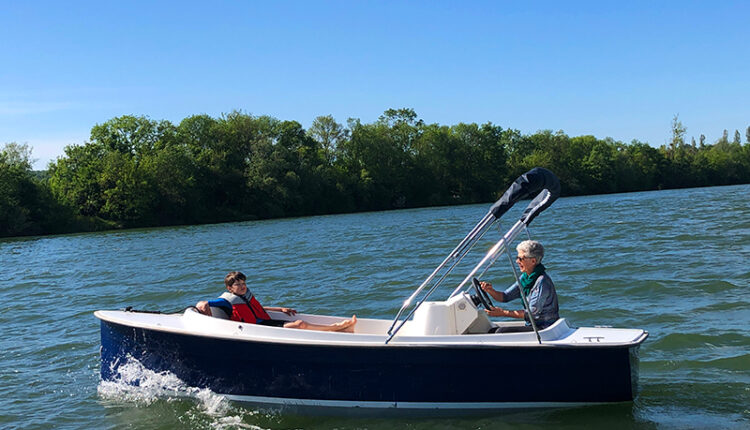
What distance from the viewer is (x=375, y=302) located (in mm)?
12172

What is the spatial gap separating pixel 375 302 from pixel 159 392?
5.70 meters

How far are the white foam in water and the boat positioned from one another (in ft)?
0.44

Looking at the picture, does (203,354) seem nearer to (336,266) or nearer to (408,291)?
(408,291)

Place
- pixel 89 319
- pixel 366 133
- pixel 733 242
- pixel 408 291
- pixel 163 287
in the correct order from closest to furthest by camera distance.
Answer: pixel 89 319 → pixel 408 291 → pixel 163 287 → pixel 733 242 → pixel 366 133

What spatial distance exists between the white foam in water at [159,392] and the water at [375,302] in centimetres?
2

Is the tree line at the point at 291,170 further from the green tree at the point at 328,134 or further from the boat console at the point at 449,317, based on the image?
the boat console at the point at 449,317

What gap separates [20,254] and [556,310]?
1129 inches

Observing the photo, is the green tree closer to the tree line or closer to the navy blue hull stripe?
the tree line

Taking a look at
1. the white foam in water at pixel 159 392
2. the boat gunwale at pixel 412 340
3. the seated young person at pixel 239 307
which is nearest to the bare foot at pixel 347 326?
the seated young person at pixel 239 307

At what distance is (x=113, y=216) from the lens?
168 feet

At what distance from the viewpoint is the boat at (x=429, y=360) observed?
5.72m

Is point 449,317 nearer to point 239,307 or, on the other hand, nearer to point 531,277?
point 531,277

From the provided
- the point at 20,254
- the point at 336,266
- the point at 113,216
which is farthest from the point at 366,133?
the point at 336,266

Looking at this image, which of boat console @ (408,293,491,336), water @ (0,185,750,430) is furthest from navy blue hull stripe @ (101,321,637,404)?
boat console @ (408,293,491,336)
